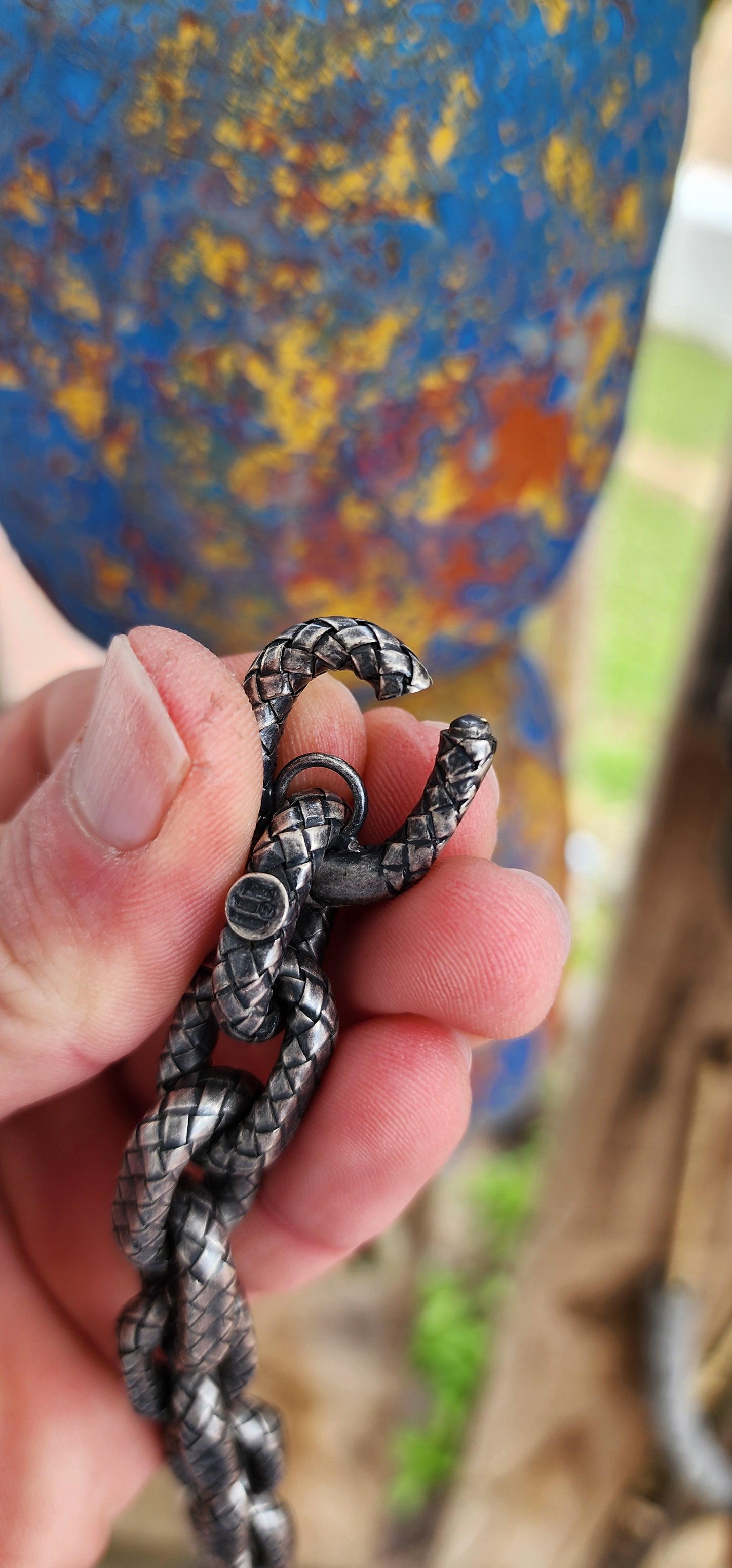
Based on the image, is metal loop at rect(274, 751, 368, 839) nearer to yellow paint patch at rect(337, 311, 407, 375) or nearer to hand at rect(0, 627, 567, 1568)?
hand at rect(0, 627, 567, 1568)

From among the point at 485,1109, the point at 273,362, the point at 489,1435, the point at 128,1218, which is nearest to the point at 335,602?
the point at 273,362

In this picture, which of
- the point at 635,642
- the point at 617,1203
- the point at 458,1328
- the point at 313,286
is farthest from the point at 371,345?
the point at 635,642

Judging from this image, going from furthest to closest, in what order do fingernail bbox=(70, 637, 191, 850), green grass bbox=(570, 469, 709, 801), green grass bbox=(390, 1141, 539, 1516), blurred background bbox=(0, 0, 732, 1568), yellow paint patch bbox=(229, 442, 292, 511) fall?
1. green grass bbox=(570, 469, 709, 801)
2. green grass bbox=(390, 1141, 539, 1516)
3. blurred background bbox=(0, 0, 732, 1568)
4. yellow paint patch bbox=(229, 442, 292, 511)
5. fingernail bbox=(70, 637, 191, 850)

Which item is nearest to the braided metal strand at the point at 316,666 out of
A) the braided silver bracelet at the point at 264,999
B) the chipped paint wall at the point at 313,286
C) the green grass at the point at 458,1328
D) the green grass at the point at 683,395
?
the braided silver bracelet at the point at 264,999

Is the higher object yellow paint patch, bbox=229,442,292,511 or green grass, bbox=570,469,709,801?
green grass, bbox=570,469,709,801

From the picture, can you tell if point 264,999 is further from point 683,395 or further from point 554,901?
point 683,395

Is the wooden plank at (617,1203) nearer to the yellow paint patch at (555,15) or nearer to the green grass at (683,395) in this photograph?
the green grass at (683,395)

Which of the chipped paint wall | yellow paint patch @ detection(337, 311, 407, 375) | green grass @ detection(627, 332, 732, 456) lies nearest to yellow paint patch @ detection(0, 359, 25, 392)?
the chipped paint wall
